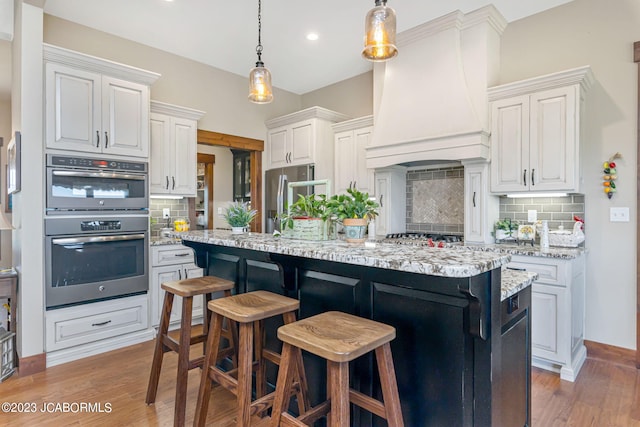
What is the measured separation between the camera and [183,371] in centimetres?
199

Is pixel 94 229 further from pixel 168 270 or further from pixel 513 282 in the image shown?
pixel 513 282

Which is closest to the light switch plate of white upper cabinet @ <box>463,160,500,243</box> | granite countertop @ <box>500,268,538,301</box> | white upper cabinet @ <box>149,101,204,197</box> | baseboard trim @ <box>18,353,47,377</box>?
white upper cabinet @ <box>463,160,500,243</box>

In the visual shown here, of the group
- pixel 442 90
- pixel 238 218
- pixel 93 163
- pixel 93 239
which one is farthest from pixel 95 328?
pixel 442 90

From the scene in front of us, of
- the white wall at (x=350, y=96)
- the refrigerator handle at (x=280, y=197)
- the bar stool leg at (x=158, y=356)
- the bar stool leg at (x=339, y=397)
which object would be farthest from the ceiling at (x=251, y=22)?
the bar stool leg at (x=339, y=397)

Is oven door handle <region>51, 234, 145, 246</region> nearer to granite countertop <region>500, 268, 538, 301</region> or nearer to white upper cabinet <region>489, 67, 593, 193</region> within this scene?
granite countertop <region>500, 268, 538, 301</region>

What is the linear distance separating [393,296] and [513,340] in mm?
562

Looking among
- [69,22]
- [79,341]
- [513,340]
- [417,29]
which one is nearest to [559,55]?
[417,29]

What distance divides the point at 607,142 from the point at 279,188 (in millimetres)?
3316

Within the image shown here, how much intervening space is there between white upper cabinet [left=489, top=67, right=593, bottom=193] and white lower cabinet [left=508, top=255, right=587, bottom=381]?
637 millimetres

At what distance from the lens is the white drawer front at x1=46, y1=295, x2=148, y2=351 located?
111 inches

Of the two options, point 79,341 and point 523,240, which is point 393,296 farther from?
point 79,341

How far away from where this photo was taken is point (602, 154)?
298cm

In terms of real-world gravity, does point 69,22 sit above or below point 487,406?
above

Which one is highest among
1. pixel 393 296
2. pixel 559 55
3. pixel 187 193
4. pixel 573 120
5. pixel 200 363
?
pixel 559 55
